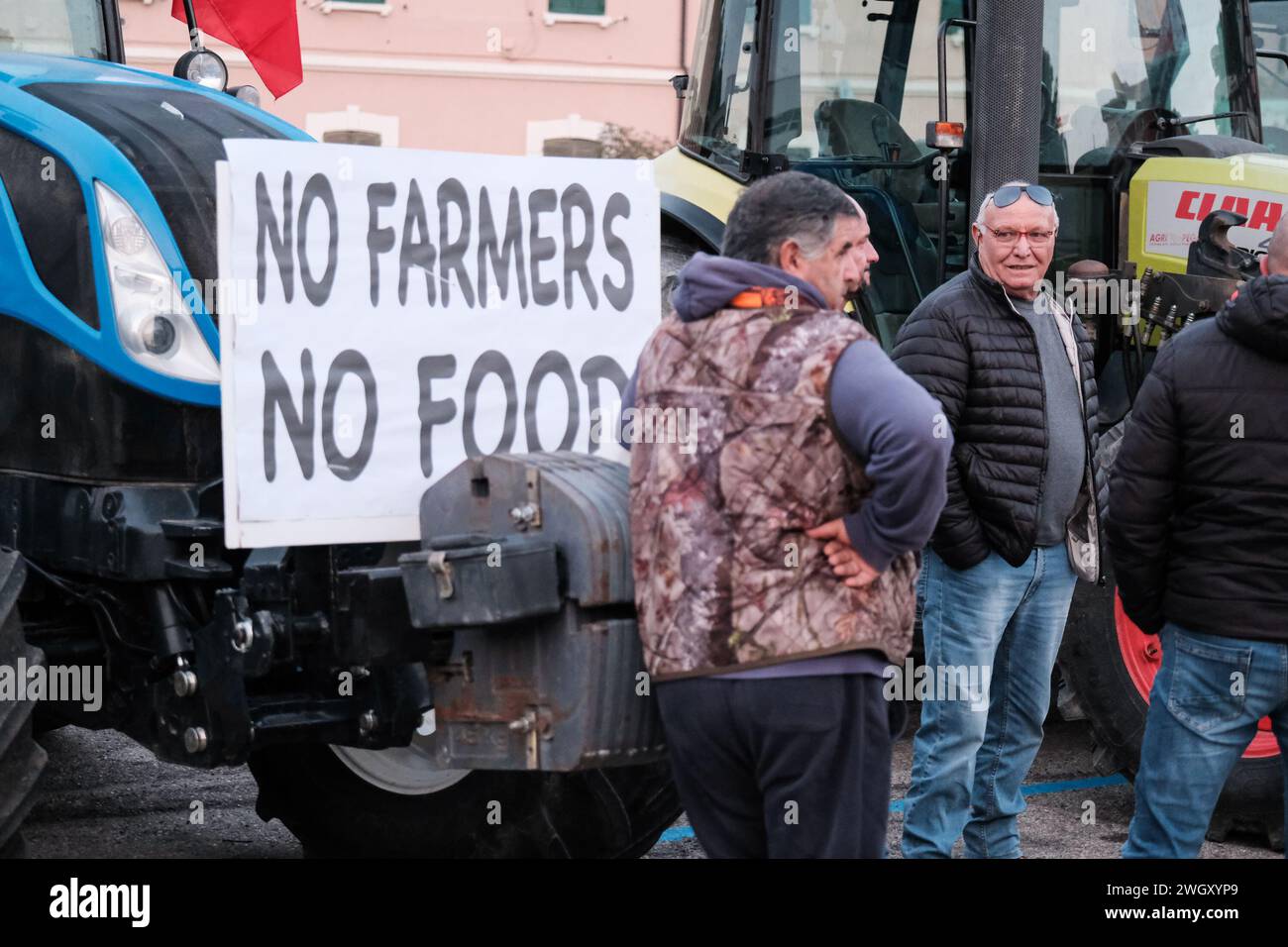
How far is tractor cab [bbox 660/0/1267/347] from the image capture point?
668 centimetres

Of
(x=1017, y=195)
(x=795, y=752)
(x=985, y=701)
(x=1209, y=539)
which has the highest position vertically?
(x=1017, y=195)

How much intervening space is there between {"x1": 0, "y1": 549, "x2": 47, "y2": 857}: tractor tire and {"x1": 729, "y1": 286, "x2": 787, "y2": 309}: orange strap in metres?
1.60

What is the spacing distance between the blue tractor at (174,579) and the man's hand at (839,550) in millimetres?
477

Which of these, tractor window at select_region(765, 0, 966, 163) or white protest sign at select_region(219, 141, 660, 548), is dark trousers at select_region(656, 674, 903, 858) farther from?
tractor window at select_region(765, 0, 966, 163)

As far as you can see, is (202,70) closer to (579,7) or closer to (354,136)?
(354,136)

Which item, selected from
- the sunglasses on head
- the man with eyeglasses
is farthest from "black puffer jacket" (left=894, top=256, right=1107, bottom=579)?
the sunglasses on head

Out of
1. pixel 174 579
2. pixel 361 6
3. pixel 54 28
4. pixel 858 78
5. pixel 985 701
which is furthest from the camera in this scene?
pixel 361 6

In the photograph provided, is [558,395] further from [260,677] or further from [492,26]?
[492,26]

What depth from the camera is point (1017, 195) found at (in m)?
4.79

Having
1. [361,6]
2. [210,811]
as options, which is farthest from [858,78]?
[361,6]

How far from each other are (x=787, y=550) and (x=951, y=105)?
397cm

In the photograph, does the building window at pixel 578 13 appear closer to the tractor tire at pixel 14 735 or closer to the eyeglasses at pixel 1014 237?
the eyeglasses at pixel 1014 237

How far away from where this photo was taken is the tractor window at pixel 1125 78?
666 centimetres
